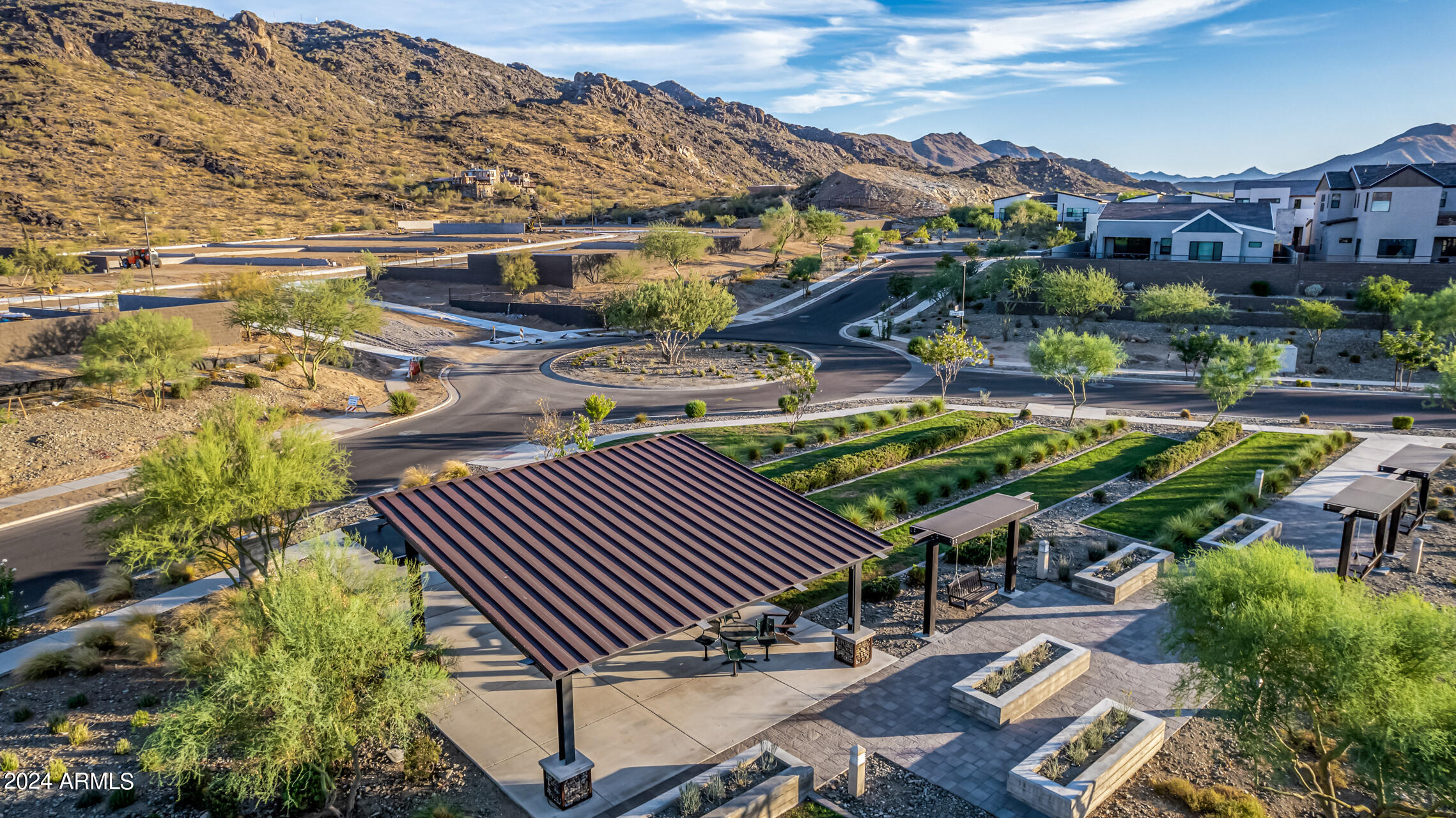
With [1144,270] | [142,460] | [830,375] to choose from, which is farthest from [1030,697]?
[1144,270]

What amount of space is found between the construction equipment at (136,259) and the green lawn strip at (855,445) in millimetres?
67376

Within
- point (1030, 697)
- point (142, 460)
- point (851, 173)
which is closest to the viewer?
point (1030, 697)

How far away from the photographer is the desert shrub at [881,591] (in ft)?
64.7

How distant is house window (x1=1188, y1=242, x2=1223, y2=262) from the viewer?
65562 mm

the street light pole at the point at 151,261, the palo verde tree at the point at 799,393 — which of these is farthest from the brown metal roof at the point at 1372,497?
the street light pole at the point at 151,261

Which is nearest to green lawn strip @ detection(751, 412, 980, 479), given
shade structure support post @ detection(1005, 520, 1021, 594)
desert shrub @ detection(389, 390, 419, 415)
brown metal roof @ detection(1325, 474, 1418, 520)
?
shade structure support post @ detection(1005, 520, 1021, 594)

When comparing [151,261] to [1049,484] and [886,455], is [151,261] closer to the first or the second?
[886,455]

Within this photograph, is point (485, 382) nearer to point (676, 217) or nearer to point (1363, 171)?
point (1363, 171)

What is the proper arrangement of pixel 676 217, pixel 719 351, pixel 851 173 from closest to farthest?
pixel 719 351, pixel 676 217, pixel 851 173

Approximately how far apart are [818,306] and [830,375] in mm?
27579

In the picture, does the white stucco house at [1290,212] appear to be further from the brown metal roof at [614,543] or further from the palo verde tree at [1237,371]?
the brown metal roof at [614,543]

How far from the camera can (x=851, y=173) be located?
161250 mm

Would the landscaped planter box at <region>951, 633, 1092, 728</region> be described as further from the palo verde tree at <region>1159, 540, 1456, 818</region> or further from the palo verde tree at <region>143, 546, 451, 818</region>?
the palo verde tree at <region>143, 546, 451, 818</region>

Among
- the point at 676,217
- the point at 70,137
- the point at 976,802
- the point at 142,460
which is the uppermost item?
the point at 70,137
